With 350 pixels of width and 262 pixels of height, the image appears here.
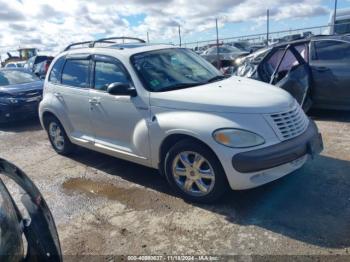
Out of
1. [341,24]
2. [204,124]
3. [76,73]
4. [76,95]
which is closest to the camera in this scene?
[204,124]

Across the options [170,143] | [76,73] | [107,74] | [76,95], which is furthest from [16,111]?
[170,143]

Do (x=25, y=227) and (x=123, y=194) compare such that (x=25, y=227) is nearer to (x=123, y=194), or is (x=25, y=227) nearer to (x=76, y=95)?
(x=123, y=194)

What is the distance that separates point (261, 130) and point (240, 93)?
593mm

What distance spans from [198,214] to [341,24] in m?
16.4

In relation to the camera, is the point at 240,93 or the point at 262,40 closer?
the point at 240,93

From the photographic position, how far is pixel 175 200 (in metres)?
3.94

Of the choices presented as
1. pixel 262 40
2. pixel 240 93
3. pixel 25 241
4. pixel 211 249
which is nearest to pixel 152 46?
pixel 240 93

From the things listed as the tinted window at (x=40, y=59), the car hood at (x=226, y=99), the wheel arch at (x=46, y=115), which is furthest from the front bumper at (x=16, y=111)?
the tinted window at (x=40, y=59)

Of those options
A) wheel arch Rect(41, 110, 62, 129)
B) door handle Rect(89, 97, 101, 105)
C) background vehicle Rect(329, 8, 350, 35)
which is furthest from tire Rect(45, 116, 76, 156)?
background vehicle Rect(329, 8, 350, 35)

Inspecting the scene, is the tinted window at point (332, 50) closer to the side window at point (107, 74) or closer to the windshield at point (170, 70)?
the windshield at point (170, 70)

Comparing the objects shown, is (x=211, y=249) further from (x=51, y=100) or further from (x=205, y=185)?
(x=51, y=100)

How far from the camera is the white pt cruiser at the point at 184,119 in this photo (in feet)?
11.2

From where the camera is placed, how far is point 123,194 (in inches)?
167

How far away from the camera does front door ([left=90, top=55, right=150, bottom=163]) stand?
411cm
